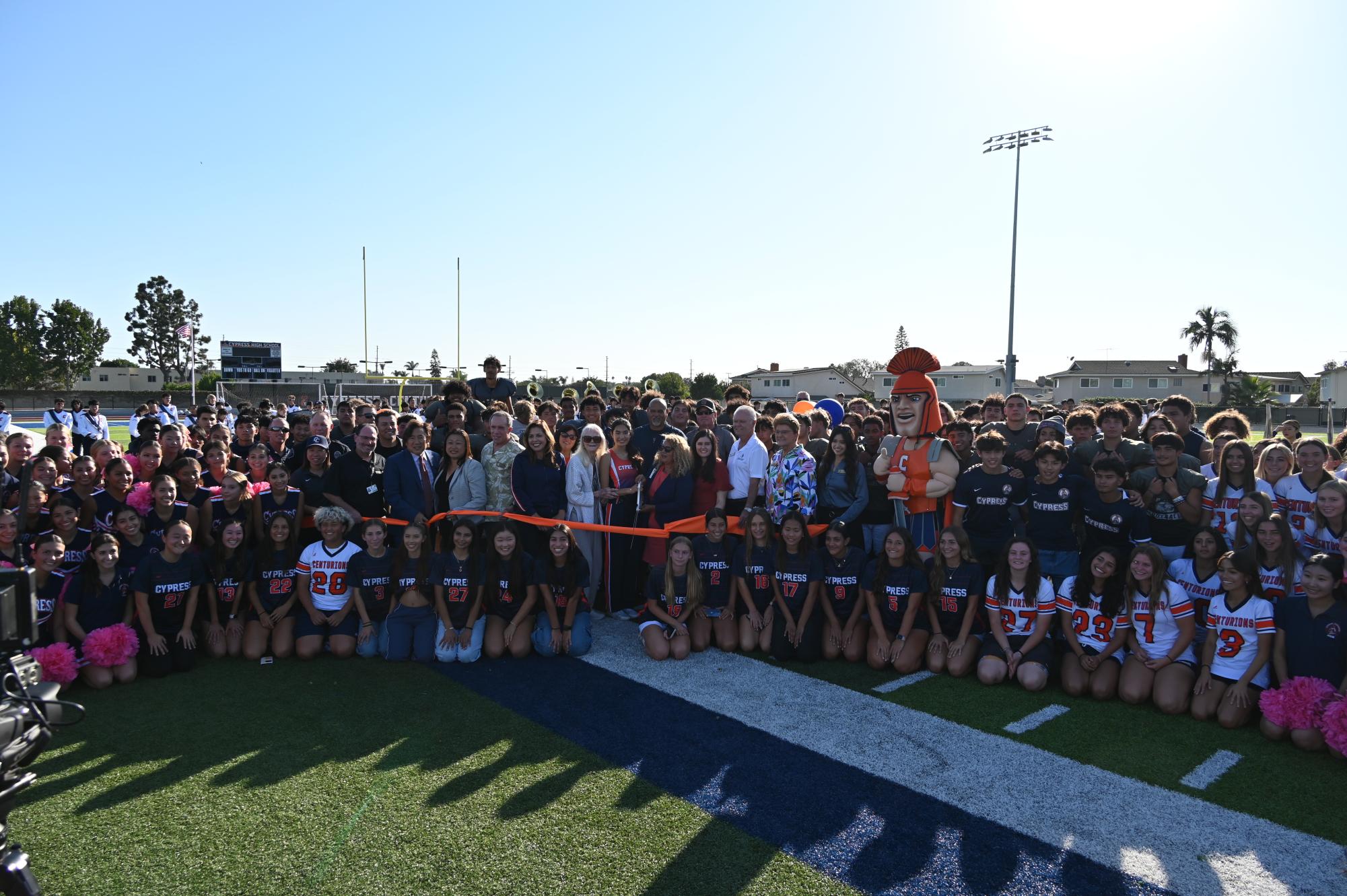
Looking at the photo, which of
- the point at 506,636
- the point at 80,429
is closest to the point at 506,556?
the point at 506,636

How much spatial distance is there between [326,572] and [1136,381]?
70703mm

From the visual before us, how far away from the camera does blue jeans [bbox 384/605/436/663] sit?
6.13 metres

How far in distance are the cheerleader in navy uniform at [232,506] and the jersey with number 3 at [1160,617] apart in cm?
642

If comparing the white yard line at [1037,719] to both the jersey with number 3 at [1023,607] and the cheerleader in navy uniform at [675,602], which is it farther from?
the cheerleader in navy uniform at [675,602]

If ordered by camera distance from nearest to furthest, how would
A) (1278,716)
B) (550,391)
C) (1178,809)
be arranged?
(1178,809), (1278,716), (550,391)

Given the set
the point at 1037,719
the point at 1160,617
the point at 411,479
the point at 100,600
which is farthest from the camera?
the point at 411,479

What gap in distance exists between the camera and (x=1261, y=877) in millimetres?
3389

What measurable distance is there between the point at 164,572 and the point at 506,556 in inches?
101

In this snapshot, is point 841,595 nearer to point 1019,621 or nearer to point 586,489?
point 1019,621

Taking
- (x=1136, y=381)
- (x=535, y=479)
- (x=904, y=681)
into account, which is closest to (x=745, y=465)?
(x=535, y=479)

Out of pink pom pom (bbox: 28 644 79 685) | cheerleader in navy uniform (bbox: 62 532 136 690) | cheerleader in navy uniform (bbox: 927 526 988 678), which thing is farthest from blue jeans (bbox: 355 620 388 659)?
cheerleader in navy uniform (bbox: 927 526 988 678)

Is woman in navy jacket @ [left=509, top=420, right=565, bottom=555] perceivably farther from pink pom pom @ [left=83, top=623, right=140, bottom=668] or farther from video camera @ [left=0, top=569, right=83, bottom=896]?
video camera @ [left=0, top=569, right=83, bottom=896]

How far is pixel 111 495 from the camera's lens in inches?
248

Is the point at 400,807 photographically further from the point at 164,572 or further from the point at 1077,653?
the point at 1077,653
